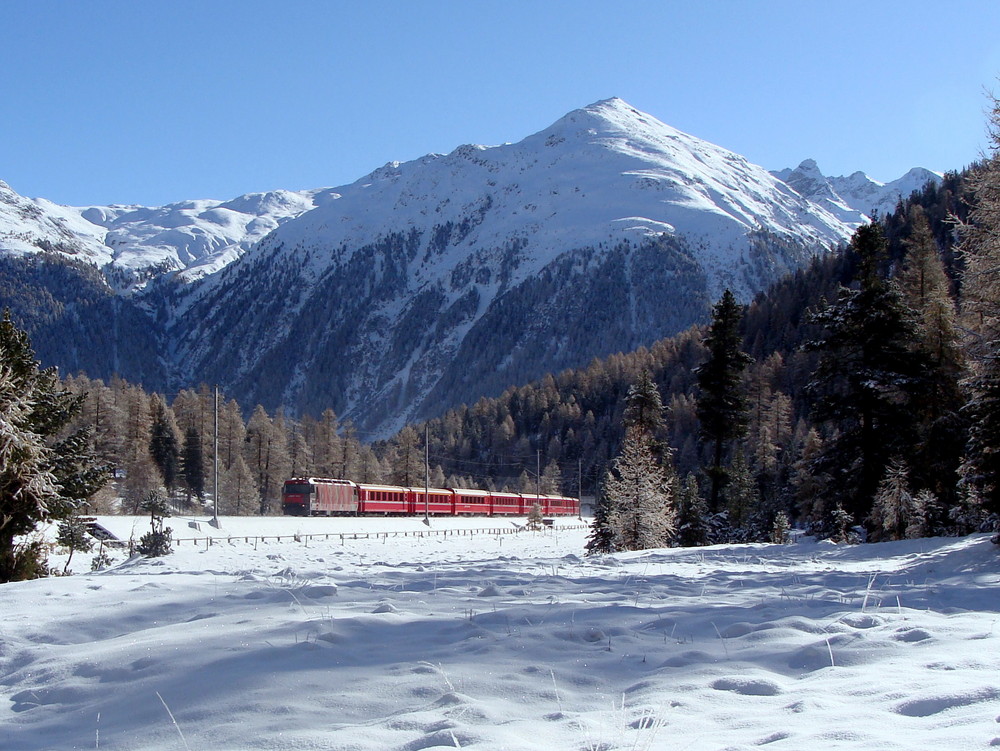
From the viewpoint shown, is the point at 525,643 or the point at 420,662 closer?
the point at 420,662

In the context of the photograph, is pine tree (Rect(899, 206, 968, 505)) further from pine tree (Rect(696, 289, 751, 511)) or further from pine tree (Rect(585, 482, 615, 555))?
pine tree (Rect(585, 482, 615, 555))

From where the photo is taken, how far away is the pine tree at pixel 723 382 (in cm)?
3050

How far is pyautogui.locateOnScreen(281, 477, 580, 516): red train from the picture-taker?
50.4m

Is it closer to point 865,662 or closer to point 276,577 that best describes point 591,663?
point 865,662

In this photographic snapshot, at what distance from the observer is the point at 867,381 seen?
68.6 ft

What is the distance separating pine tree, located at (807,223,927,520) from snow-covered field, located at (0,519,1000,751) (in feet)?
45.8

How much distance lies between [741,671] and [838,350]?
20.5m

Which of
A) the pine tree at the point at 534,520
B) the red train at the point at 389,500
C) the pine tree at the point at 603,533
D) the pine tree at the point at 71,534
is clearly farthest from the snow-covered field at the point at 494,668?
the pine tree at the point at 534,520

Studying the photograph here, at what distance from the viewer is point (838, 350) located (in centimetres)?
2294

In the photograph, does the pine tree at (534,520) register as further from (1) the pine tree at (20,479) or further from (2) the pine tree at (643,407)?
(1) the pine tree at (20,479)

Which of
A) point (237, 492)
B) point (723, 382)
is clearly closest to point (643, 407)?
point (723, 382)

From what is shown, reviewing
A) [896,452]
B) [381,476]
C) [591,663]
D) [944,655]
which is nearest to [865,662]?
[944,655]

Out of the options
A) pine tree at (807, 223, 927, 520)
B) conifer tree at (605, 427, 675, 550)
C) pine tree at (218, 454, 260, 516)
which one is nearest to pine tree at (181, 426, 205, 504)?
pine tree at (218, 454, 260, 516)

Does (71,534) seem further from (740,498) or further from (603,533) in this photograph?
(740,498)
